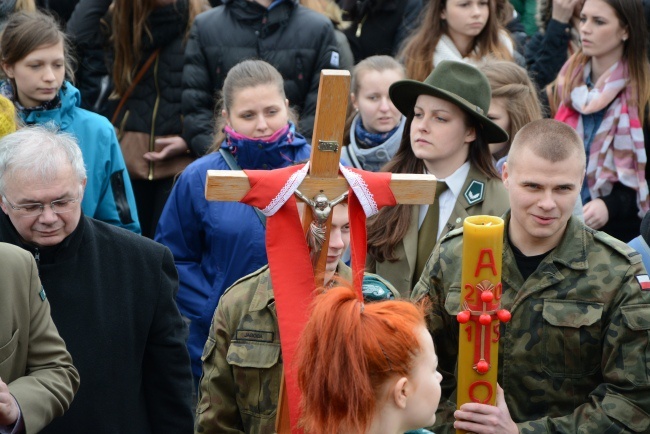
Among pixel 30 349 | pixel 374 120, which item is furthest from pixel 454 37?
pixel 30 349

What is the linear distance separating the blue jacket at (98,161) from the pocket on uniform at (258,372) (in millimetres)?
2178

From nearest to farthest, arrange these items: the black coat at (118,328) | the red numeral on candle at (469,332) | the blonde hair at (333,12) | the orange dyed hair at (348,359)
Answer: the orange dyed hair at (348,359) → the red numeral on candle at (469,332) → the black coat at (118,328) → the blonde hair at (333,12)

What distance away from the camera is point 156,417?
487 cm

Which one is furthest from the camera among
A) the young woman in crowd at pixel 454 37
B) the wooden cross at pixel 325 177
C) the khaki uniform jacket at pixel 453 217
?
the young woman in crowd at pixel 454 37

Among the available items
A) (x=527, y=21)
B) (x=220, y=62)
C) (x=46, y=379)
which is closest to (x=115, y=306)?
(x=46, y=379)

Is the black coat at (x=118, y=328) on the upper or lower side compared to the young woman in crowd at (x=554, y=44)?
lower

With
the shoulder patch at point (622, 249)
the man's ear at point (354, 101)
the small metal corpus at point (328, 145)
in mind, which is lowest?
the man's ear at point (354, 101)

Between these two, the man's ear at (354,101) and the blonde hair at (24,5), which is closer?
the man's ear at (354,101)

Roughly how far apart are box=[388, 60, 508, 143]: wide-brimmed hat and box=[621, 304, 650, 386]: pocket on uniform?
1450 millimetres

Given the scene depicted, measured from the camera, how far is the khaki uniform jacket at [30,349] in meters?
3.96

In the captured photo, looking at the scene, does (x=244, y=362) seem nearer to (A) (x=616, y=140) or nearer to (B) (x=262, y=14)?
(A) (x=616, y=140)

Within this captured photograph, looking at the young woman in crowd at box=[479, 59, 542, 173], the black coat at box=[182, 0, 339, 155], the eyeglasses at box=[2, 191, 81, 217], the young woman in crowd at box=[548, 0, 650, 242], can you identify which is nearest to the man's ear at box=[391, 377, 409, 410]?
the eyeglasses at box=[2, 191, 81, 217]

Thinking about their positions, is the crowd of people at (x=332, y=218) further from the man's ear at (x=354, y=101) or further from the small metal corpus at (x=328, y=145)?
the small metal corpus at (x=328, y=145)

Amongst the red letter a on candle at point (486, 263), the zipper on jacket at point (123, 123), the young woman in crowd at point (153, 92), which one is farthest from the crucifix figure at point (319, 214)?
the zipper on jacket at point (123, 123)
